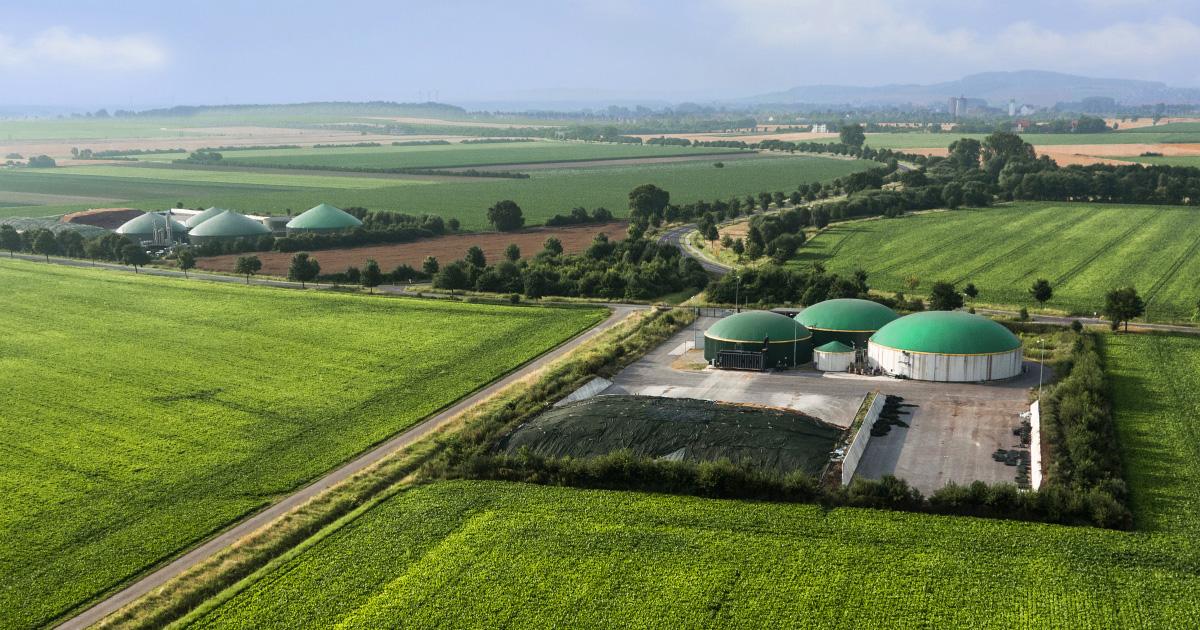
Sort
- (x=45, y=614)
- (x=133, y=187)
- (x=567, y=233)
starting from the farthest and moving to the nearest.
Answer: (x=133, y=187) → (x=567, y=233) → (x=45, y=614)

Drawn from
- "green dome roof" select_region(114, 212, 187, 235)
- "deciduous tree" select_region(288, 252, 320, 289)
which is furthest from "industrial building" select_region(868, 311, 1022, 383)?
"green dome roof" select_region(114, 212, 187, 235)

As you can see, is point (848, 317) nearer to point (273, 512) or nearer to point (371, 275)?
point (273, 512)

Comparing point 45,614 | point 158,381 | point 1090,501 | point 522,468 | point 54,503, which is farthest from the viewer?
point 158,381

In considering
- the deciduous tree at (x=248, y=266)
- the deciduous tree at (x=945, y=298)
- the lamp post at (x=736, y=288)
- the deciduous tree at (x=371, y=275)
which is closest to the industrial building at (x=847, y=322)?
the deciduous tree at (x=945, y=298)

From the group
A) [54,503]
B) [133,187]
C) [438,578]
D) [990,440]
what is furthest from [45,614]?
[133,187]

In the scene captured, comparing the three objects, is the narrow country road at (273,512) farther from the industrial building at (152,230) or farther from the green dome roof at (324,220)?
the industrial building at (152,230)

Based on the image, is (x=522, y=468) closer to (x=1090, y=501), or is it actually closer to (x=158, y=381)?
(x=1090, y=501)
